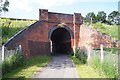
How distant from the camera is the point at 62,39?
44125 mm

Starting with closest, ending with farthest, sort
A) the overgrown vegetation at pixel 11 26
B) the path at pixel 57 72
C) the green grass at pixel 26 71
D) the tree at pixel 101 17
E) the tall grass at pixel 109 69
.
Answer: the tall grass at pixel 109 69 < the green grass at pixel 26 71 < the path at pixel 57 72 < the overgrown vegetation at pixel 11 26 < the tree at pixel 101 17

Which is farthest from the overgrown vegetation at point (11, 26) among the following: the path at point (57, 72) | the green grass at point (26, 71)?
the path at point (57, 72)

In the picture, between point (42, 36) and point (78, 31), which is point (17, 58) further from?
point (78, 31)

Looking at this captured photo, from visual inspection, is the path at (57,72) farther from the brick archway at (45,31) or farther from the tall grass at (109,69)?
the brick archway at (45,31)

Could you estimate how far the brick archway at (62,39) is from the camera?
3561 cm

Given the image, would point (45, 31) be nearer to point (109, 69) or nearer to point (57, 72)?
point (57, 72)

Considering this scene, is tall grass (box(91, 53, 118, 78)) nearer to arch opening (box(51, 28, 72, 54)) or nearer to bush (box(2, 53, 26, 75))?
bush (box(2, 53, 26, 75))

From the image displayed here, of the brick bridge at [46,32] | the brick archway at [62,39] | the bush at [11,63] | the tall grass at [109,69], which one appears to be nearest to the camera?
the tall grass at [109,69]

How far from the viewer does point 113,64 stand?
12.5 meters

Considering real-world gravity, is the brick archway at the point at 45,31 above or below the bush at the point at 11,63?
above

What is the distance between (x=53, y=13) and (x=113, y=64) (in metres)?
21.7

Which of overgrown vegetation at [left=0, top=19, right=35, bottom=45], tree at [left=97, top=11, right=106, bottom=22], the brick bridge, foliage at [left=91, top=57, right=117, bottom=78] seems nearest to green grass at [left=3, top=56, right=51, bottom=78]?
foliage at [left=91, top=57, right=117, bottom=78]

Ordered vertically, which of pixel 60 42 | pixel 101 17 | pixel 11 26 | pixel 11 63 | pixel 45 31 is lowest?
pixel 11 63

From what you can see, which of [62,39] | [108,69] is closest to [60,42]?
[62,39]
